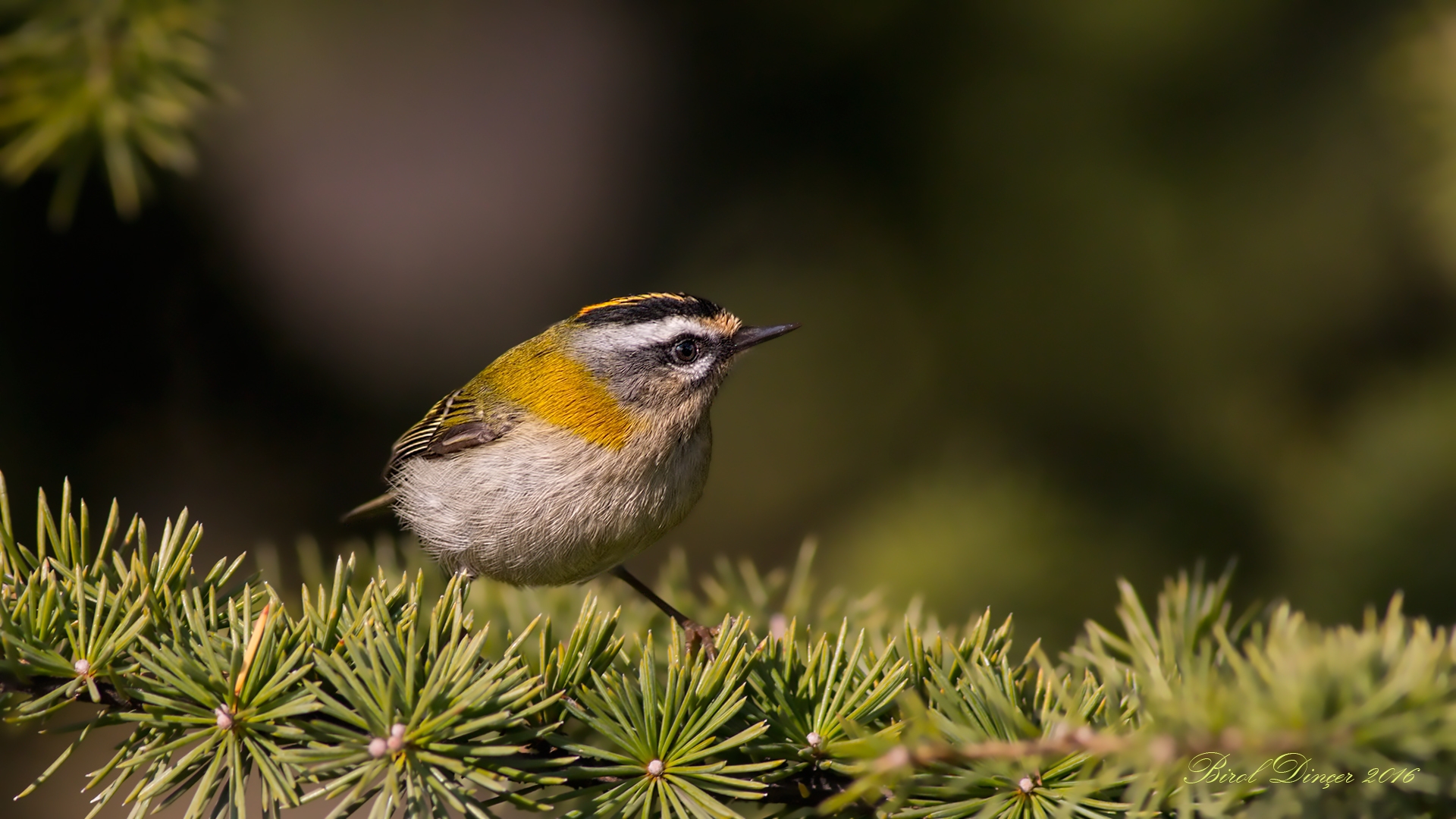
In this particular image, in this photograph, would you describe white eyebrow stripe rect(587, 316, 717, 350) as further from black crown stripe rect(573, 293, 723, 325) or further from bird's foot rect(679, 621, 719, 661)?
bird's foot rect(679, 621, 719, 661)

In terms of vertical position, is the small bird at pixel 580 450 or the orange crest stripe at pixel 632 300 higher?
the orange crest stripe at pixel 632 300

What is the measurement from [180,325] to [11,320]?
585 mm

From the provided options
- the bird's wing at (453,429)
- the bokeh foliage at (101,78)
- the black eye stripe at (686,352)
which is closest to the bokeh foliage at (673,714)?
the bokeh foliage at (101,78)

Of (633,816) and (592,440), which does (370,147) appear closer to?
(592,440)

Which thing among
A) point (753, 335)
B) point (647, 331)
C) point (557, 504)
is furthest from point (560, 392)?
point (753, 335)

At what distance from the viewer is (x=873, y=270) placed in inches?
120

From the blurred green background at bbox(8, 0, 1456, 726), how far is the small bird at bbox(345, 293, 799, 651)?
44 cm

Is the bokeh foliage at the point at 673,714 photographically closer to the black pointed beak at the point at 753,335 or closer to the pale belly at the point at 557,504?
the pale belly at the point at 557,504

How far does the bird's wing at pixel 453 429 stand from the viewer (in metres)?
2.36

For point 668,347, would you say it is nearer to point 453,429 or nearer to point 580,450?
point 580,450

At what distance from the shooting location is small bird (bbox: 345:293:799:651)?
6.75ft

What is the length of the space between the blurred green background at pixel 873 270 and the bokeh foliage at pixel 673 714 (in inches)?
42.9

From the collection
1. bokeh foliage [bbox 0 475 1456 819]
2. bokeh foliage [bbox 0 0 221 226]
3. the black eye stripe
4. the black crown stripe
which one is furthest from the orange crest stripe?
bokeh foliage [bbox 0 475 1456 819]

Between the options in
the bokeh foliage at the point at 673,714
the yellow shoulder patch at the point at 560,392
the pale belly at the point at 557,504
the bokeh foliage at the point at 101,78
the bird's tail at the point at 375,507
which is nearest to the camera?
the bokeh foliage at the point at 673,714
